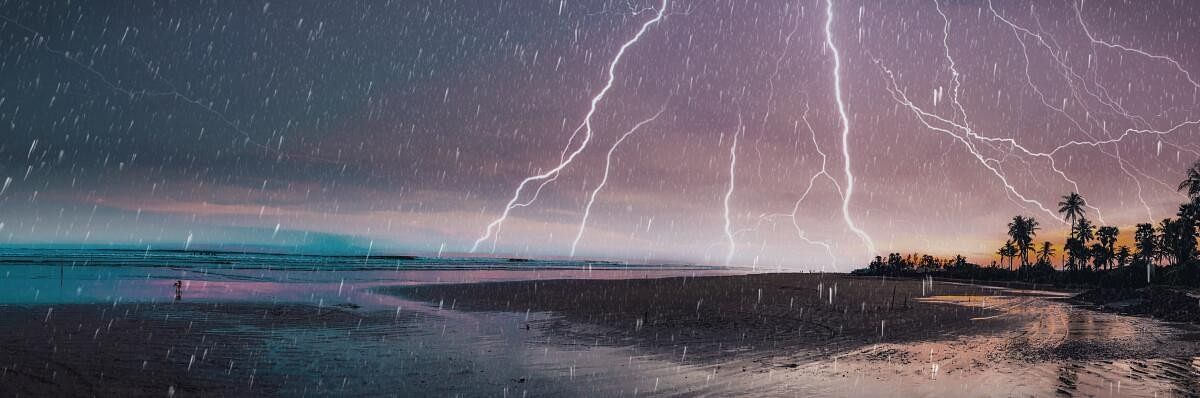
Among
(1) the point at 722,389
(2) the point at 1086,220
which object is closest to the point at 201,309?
(1) the point at 722,389

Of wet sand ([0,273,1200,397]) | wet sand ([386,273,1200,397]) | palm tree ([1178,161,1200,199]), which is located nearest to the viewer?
wet sand ([0,273,1200,397])

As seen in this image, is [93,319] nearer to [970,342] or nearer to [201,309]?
[201,309]

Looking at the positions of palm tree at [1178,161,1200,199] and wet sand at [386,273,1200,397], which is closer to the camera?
wet sand at [386,273,1200,397]

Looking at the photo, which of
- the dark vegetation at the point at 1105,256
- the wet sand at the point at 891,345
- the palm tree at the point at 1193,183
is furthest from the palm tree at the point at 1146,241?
the wet sand at the point at 891,345

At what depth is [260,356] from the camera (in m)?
12.7

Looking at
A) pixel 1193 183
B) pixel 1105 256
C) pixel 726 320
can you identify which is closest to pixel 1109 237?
pixel 1105 256

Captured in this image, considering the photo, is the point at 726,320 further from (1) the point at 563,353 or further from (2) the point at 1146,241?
(2) the point at 1146,241

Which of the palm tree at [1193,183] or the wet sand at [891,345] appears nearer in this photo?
the wet sand at [891,345]

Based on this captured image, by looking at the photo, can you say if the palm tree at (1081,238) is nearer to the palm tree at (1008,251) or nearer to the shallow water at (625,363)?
the palm tree at (1008,251)

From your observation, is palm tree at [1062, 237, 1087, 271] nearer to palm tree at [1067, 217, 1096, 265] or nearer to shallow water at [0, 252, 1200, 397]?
palm tree at [1067, 217, 1096, 265]

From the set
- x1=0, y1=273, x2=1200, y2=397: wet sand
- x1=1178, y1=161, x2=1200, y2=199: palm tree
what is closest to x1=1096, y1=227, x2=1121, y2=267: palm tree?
x1=1178, y1=161, x2=1200, y2=199: palm tree

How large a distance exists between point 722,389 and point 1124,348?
39.2 ft

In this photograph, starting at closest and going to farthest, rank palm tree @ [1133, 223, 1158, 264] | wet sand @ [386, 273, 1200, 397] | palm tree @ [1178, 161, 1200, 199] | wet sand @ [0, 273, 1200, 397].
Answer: wet sand @ [0, 273, 1200, 397], wet sand @ [386, 273, 1200, 397], palm tree @ [1178, 161, 1200, 199], palm tree @ [1133, 223, 1158, 264]

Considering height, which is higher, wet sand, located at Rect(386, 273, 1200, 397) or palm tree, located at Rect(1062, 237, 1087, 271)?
palm tree, located at Rect(1062, 237, 1087, 271)
